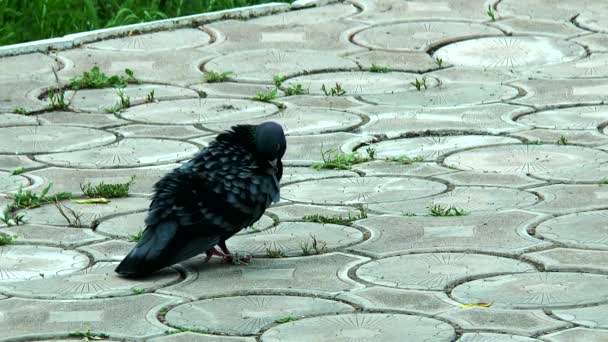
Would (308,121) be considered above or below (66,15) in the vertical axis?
below

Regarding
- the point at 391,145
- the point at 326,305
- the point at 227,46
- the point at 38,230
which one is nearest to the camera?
the point at 326,305

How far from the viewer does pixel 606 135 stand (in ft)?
25.7

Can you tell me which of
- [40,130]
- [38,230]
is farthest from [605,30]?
[38,230]

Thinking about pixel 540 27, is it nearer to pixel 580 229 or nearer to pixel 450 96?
pixel 450 96

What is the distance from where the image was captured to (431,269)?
5762 millimetres

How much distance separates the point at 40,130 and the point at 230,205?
2679mm

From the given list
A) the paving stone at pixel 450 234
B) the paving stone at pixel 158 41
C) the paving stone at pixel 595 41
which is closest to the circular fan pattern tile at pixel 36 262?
the paving stone at pixel 450 234

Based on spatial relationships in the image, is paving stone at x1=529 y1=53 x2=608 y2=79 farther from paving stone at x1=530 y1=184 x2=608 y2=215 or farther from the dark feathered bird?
the dark feathered bird

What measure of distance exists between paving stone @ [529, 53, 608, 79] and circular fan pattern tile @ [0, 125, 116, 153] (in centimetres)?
283

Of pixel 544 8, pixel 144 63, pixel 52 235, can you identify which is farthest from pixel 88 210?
pixel 544 8

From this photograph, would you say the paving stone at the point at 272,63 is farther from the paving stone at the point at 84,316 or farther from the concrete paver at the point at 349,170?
the paving stone at the point at 84,316

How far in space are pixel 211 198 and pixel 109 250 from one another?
580 mm

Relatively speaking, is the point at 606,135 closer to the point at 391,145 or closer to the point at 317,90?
the point at 391,145

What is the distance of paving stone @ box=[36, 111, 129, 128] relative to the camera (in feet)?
27.2
